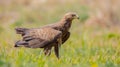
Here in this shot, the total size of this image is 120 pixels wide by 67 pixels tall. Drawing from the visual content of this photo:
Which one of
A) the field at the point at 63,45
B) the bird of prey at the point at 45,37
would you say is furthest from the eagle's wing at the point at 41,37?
the field at the point at 63,45

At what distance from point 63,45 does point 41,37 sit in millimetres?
1827

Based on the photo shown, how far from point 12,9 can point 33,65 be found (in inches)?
544

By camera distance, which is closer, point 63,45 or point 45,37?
point 45,37

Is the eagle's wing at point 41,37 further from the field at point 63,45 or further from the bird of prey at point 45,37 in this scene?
the field at point 63,45

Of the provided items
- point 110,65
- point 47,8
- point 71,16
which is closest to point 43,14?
point 47,8

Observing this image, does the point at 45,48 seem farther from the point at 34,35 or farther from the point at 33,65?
the point at 33,65

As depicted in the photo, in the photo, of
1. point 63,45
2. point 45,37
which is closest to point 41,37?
point 45,37

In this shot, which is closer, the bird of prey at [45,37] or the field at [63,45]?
the field at [63,45]

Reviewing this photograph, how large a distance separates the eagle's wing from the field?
0.17 m

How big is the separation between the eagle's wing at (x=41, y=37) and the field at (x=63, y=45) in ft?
0.57

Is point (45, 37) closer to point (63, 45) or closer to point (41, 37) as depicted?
point (41, 37)

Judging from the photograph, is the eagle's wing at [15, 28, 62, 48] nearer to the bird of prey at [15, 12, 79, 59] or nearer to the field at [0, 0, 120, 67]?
the bird of prey at [15, 12, 79, 59]

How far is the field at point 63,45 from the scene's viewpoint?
31.0 ft

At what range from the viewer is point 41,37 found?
10.4 metres
